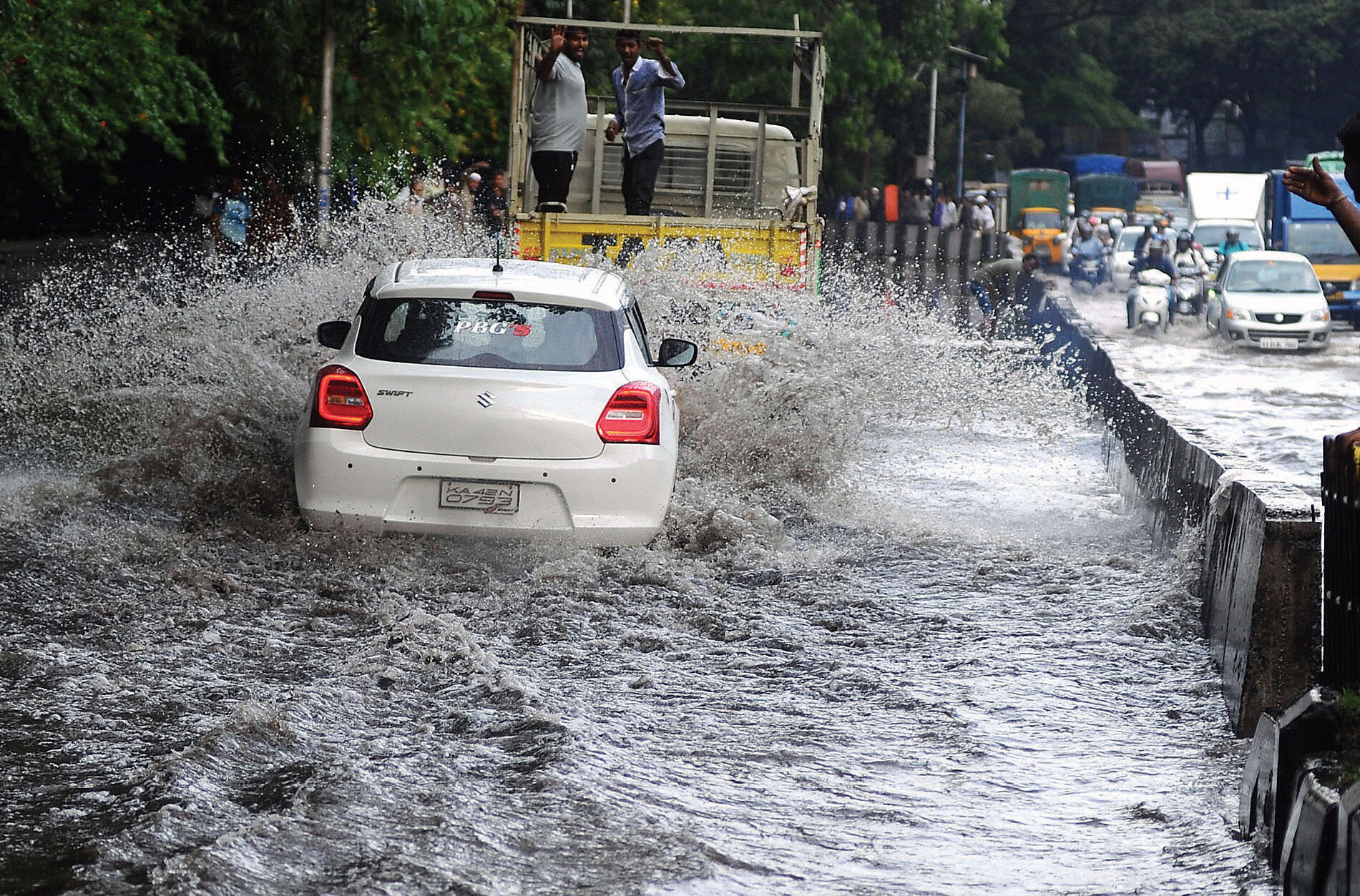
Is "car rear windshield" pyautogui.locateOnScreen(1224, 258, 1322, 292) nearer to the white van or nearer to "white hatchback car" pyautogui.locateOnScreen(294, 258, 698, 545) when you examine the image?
the white van

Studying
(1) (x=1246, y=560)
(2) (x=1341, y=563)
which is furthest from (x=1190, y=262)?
(2) (x=1341, y=563)

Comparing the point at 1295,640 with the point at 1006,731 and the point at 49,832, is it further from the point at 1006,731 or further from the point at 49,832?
the point at 49,832

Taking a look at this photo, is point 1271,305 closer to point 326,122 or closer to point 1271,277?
A: point 1271,277

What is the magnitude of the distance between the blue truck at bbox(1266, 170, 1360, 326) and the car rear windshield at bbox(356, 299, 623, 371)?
2684 centimetres

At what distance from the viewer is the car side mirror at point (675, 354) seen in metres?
9.61

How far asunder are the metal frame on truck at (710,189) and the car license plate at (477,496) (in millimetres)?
5545

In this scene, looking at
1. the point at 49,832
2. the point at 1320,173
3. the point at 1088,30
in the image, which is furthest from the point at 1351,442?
the point at 1088,30

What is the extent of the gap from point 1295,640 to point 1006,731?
1042 millimetres

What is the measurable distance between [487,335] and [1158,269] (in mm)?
27463

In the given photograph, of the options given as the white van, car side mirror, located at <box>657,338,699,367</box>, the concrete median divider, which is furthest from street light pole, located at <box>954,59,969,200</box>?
car side mirror, located at <box>657,338,699,367</box>

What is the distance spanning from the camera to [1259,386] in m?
23.4

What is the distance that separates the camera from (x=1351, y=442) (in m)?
5.11

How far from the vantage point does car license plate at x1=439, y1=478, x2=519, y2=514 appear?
836 cm

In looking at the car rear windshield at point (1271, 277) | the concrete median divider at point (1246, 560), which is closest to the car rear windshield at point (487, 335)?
the concrete median divider at point (1246, 560)
